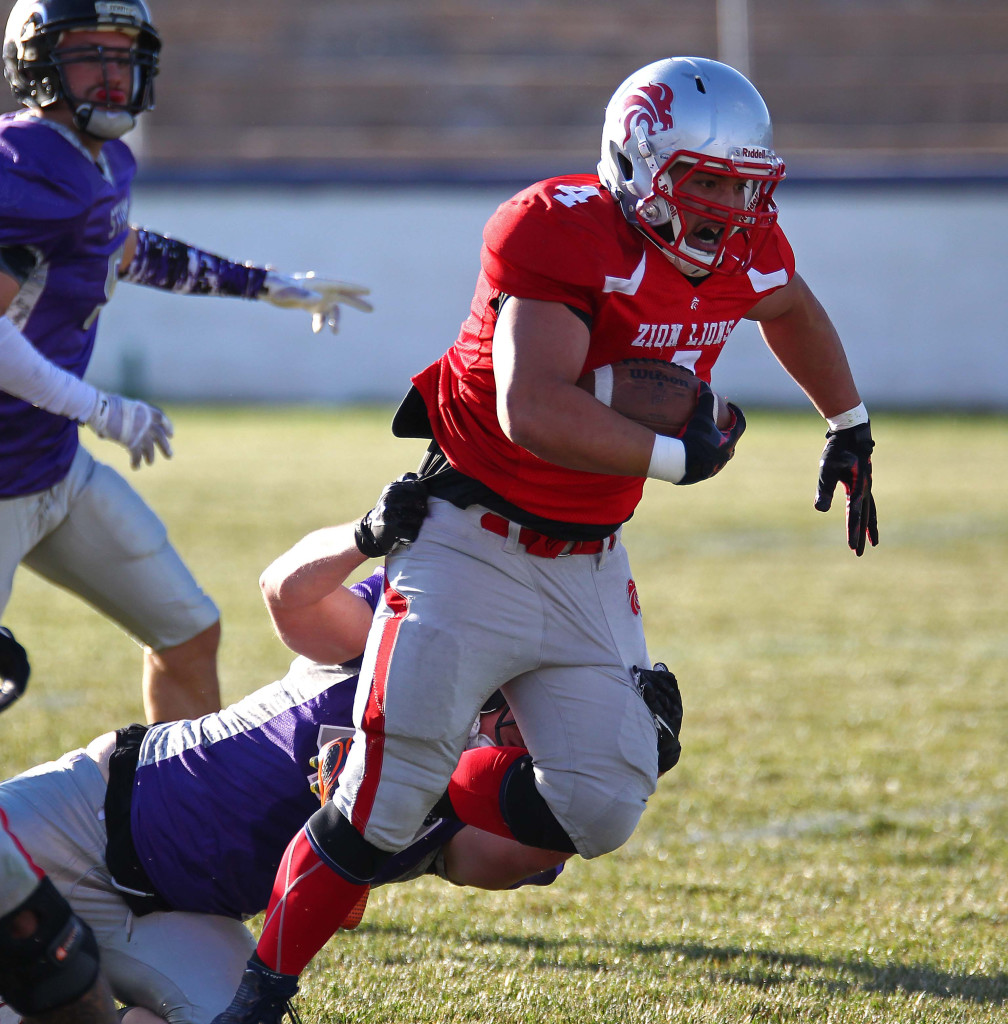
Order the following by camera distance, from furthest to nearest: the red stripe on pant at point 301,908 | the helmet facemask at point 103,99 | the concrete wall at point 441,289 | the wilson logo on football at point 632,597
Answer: the concrete wall at point 441,289 → the helmet facemask at point 103,99 → the wilson logo on football at point 632,597 → the red stripe on pant at point 301,908

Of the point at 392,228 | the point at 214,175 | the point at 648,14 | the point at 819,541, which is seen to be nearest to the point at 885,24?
the point at 648,14

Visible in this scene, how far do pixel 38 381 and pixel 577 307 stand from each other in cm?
117

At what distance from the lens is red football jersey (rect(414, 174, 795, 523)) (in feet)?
7.77

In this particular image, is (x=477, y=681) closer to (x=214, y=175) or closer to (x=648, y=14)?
(x=214, y=175)

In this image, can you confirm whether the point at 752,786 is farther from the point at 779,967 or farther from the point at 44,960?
the point at 44,960

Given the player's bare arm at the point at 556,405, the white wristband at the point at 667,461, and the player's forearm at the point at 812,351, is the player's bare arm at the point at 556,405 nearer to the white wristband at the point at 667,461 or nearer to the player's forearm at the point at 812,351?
the white wristband at the point at 667,461

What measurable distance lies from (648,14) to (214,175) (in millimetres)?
8323

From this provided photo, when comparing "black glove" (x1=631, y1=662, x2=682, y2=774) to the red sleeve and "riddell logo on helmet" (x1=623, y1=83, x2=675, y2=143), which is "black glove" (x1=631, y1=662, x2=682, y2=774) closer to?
the red sleeve

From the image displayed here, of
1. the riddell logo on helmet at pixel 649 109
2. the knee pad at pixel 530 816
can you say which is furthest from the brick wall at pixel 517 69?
the knee pad at pixel 530 816

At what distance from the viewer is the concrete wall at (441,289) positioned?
17172 millimetres

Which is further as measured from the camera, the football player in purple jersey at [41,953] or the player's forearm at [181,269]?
the player's forearm at [181,269]

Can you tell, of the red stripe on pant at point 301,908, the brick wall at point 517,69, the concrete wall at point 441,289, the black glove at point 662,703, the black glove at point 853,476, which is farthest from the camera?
the brick wall at point 517,69

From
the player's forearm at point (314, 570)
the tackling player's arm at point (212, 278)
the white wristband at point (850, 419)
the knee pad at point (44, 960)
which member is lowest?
the knee pad at point (44, 960)

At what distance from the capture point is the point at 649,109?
8.16ft
